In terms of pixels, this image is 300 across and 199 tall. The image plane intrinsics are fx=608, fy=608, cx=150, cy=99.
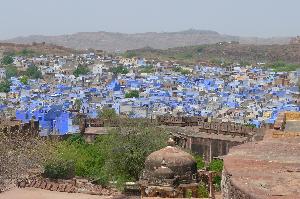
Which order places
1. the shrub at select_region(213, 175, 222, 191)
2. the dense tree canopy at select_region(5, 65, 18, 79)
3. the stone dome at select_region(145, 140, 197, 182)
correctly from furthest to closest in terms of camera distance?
the dense tree canopy at select_region(5, 65, 18, 79), the shrub at select_region(213, 175, 222, 191), the stone dome at select_region(145, 140, 197, 182)

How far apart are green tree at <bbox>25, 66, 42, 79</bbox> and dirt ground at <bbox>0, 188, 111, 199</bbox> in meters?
51.1

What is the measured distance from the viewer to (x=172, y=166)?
53.7 ft

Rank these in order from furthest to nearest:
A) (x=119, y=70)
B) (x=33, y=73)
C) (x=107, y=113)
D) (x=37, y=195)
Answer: (x=119, y=70), (x=33, y=73), (x=107, y=113), (x=37, y=195)

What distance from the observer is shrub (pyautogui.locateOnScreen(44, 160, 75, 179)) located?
23125 mm

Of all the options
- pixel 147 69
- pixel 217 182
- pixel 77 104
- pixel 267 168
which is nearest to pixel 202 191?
pixel 217 182

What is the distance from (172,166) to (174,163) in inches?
5.6

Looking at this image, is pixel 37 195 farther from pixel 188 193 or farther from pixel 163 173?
pixel 188 193

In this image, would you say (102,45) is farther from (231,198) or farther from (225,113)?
(231,198)

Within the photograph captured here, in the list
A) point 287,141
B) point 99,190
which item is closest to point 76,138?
point 99,190

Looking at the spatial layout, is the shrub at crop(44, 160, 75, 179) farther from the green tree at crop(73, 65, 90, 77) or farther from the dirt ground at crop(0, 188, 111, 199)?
the green tree at crop(73, 65, 90, 77)

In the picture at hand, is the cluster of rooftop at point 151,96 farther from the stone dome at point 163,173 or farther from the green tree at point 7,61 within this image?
the stone dome at point 163,173

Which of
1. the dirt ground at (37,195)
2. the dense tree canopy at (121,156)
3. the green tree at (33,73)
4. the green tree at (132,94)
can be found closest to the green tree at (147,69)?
the green tree at (33,73)

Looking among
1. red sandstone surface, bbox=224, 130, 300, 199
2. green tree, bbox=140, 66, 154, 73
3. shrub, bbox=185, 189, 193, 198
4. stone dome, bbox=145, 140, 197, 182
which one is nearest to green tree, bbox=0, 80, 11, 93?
green tree, bbox=140, 66, 154, 73

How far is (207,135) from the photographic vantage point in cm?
3088
